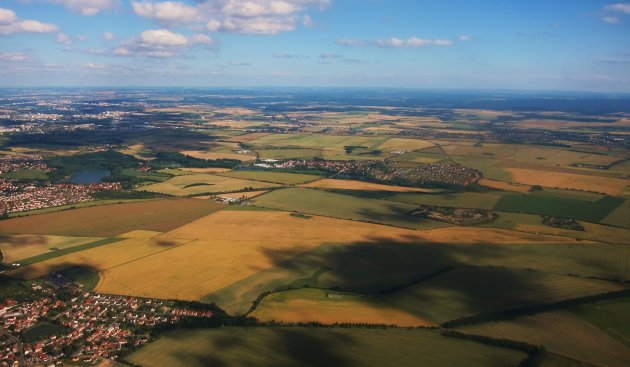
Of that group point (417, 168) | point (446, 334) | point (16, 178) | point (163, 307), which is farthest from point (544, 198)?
point (16, 178)

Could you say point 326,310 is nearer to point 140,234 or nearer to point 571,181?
point 140,234

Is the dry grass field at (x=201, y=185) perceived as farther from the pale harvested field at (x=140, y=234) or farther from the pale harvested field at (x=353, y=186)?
the pale harvested field at (x=140, y=234)

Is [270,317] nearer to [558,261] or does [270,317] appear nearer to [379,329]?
[379,329]

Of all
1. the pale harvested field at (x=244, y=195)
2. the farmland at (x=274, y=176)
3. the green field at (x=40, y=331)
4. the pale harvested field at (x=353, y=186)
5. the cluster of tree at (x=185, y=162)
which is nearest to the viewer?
the green field at (x=40, y=331)

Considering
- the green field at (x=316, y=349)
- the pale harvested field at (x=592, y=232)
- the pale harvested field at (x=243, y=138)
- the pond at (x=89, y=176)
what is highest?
the pale harvested field at (x=243, y=138)

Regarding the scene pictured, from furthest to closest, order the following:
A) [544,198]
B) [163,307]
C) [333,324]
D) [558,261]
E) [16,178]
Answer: [16,178] < [544,198] < [558,261] < [163,307] < [333,324]

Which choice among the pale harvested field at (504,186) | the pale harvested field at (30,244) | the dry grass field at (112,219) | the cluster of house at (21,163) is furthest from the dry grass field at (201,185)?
the pale harvested field at (504,186)
